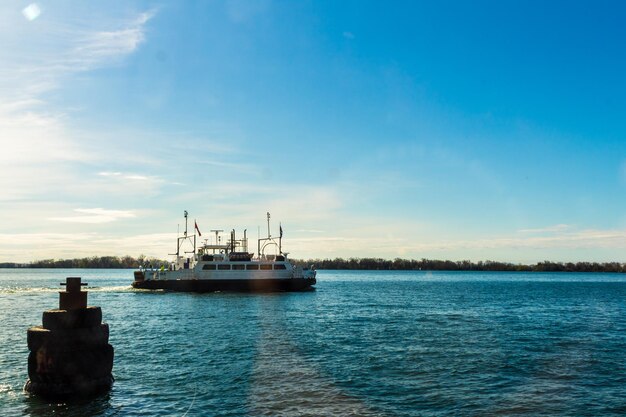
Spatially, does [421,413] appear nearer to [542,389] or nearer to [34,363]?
[542,389]

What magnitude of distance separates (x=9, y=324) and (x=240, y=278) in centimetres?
4494

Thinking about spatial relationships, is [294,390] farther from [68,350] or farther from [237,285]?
[237,285]

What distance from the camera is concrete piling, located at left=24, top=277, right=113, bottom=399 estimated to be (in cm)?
1770

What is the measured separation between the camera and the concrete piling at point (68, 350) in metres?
17.7

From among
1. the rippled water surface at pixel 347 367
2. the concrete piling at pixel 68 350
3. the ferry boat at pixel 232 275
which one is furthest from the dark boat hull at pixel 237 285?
the concrete piling at pixel 68 350

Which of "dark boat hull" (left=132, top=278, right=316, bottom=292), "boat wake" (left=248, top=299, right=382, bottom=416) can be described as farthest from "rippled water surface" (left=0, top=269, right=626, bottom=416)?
"dark boat hull" (left=132, top=278, right=316, bottom=292)

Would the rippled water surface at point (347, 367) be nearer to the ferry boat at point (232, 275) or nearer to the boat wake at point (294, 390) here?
the boat wake at point (294, 390)

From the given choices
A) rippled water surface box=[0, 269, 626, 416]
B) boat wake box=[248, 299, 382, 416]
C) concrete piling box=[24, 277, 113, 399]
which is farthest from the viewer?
rippled water surface box=[0, 269, 626, 416]

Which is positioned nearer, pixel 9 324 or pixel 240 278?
pixel 9 324

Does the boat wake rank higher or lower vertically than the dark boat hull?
lower

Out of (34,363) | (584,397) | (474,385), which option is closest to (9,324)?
(34,363)

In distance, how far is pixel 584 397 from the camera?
70.0ft

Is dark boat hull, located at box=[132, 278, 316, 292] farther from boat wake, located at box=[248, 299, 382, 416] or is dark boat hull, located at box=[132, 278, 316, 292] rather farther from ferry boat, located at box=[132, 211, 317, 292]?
boat wake, located at box=[248, 299, 382, 416]

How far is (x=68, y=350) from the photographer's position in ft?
58.3
